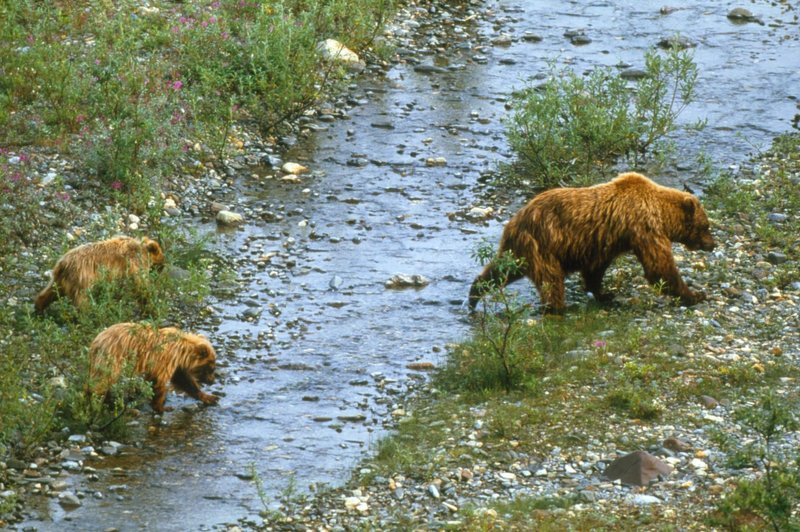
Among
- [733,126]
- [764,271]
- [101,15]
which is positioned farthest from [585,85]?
[101,15]

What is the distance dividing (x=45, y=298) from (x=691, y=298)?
220 inches

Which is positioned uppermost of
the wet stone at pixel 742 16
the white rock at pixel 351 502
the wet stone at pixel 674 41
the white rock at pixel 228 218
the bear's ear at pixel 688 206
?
the wet stone at pixel 742 16

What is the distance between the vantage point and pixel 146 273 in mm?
9688

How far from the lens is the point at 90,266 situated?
955 centimetres

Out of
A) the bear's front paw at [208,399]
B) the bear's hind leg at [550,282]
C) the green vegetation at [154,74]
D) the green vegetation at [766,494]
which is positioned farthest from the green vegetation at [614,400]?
the green vegetation at [154,74]

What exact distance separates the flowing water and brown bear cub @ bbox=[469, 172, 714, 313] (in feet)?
2.74

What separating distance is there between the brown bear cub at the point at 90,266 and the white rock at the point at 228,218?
214 cm

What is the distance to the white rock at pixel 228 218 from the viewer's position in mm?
12062

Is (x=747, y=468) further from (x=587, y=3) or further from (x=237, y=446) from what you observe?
(x=587, y=3)

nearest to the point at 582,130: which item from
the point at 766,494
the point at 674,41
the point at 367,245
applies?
the point at 367,245

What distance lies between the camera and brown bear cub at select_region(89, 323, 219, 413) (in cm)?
826

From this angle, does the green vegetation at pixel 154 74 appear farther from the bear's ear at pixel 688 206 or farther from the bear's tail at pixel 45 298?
the bear's ear at pixel 688 206

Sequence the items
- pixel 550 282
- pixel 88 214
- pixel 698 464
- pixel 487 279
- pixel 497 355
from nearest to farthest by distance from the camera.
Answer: pixel 698 464, pixel 497 355, pixel 550 282, pixel 487 279, pixel 88 214

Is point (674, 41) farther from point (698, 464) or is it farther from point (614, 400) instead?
point (698, 464)
